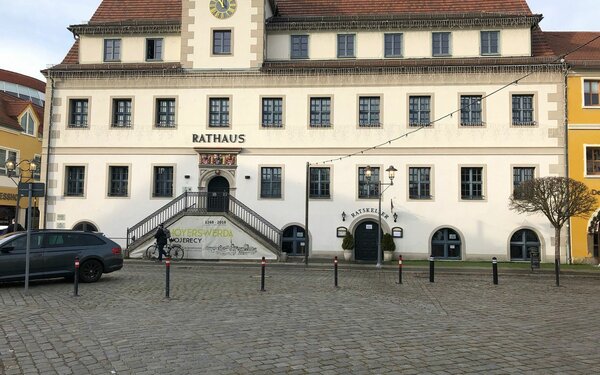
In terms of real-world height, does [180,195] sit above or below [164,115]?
below

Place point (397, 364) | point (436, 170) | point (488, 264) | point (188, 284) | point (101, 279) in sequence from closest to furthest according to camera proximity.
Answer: point (397, 364), point (188, 284), point (101, 279), point (488, 264), point (436, 170)

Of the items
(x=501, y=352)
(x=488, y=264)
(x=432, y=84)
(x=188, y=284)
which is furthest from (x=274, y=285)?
(x=432, y=84)

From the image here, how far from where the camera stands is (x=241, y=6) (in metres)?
27.4

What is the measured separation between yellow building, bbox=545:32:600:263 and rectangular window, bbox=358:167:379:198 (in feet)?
31.0

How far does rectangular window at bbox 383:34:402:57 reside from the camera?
27312 millimetres

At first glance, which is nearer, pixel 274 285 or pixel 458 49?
pixel 274 285

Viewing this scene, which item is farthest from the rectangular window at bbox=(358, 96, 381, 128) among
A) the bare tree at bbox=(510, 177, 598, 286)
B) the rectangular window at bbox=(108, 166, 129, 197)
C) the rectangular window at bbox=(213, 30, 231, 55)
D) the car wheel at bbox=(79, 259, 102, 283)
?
the car wheel at bbox=(79, 259, 102, 283)

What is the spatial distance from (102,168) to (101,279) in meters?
13.1

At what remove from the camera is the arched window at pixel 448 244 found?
82.9 ft

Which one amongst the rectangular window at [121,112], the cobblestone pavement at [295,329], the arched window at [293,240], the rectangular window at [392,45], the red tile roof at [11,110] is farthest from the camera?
the red tile roof at [11,110]

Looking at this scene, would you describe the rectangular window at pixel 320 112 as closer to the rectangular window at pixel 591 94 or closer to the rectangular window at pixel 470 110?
the rectangular window at pixel 470 110

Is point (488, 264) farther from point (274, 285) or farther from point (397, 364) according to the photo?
point (397, 364)

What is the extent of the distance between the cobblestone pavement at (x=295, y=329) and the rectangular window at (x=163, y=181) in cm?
1256

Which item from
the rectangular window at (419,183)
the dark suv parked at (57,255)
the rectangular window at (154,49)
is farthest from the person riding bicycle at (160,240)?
the rectangular window at (419,183)
